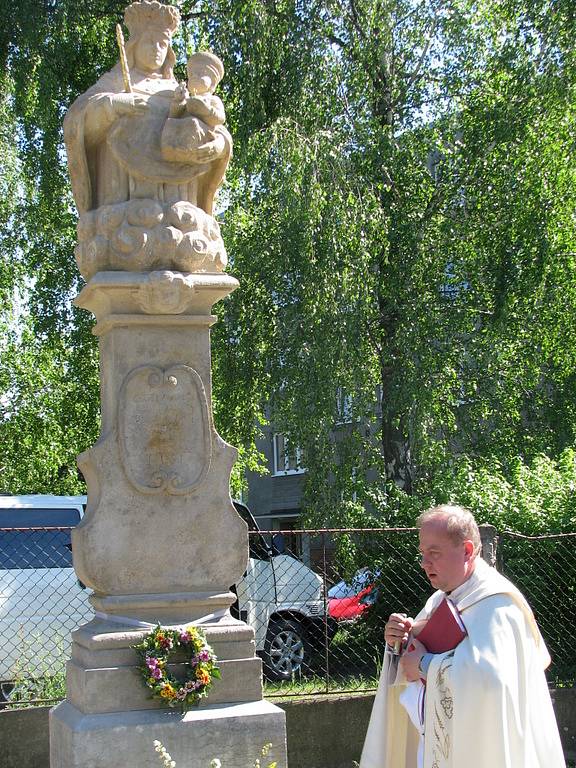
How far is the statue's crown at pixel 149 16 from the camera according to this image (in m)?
5.17

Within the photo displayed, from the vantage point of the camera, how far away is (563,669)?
28.3 ft

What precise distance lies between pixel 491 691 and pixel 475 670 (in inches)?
3.3

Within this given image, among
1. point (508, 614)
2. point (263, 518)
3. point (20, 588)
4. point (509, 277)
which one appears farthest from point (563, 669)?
point (263, 518)

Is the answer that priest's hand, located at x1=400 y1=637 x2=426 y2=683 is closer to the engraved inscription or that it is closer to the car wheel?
the engraved inscription

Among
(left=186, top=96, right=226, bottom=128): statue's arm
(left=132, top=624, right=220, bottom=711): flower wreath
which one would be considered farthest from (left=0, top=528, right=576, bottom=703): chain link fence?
(left=186, top=96, right=226, bottom=128): statue's arm

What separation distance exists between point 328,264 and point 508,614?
805cm

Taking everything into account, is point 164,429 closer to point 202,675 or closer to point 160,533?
point 160,533

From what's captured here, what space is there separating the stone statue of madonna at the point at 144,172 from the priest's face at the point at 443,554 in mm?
1848

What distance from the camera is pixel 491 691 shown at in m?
Answer: 3.58

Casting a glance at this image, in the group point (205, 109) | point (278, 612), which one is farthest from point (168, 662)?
point (278, 612)

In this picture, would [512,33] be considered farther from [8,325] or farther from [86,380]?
[8,325]

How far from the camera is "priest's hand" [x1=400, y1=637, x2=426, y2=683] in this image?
385 cm

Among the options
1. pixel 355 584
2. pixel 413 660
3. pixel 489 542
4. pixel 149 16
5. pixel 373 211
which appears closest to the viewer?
pixel 413 660

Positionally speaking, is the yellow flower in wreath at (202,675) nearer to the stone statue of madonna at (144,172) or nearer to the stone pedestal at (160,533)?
the stone pedestal at (160,533)
